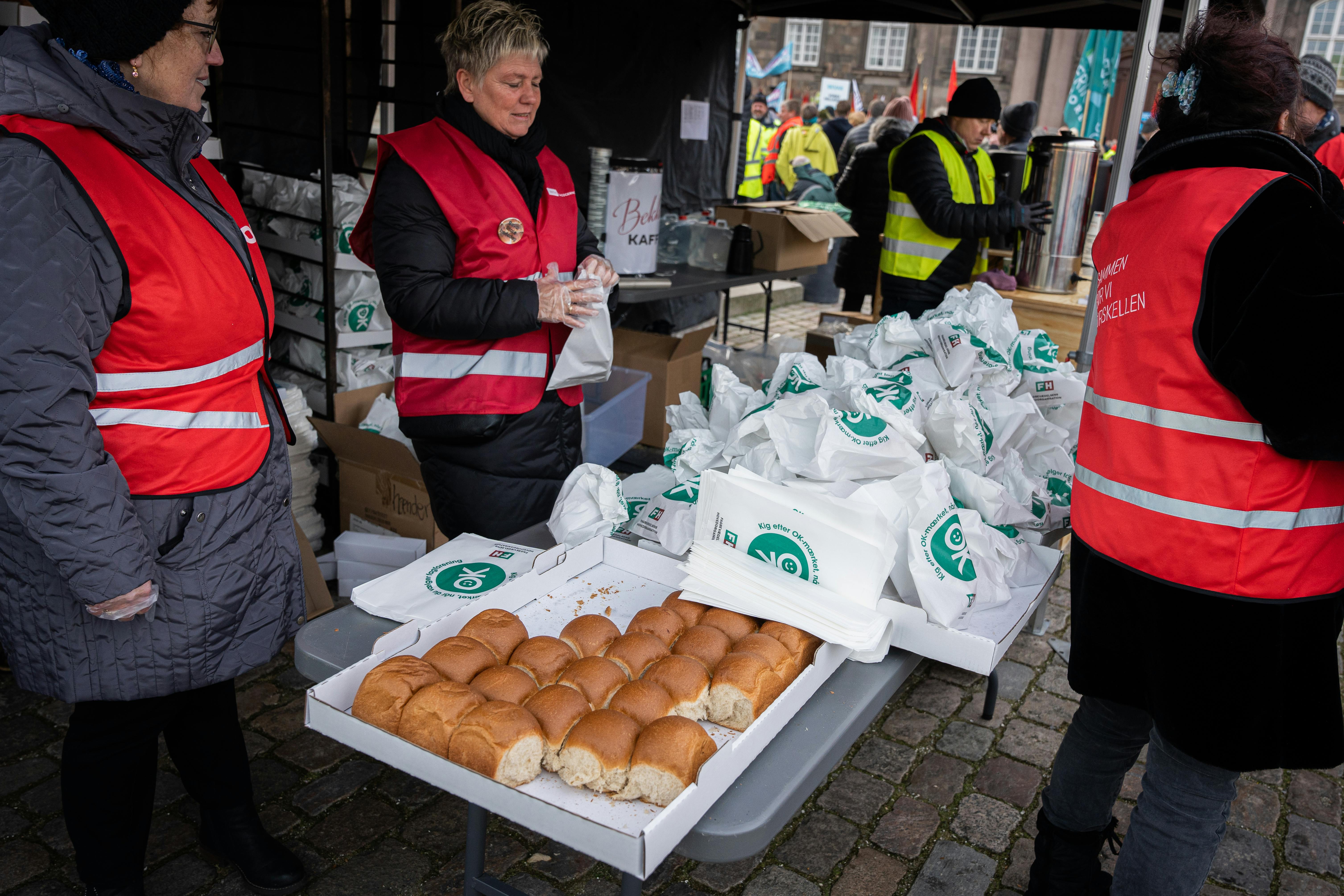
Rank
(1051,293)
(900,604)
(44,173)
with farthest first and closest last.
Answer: (1051,293) < (900,604) < (44,173)

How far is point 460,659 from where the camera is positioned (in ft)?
4.83

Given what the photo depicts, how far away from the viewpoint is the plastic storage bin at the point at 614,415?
3736mm

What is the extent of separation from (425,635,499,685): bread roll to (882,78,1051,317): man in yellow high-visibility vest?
3.29 m

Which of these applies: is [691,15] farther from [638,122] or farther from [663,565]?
[663,565]

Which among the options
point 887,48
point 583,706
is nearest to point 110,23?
point 583,706

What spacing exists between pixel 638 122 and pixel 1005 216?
131 inches

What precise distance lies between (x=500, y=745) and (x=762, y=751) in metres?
0.38

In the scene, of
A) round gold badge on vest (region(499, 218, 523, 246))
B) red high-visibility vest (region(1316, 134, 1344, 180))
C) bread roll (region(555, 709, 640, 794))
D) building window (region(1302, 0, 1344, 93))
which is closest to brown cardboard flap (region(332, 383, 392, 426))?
round gold badge on vest (region(499, 218, 523, 246))

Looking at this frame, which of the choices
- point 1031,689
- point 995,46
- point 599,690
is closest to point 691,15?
point 1031,689

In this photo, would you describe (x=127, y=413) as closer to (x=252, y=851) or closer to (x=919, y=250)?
(x=252, y=851)

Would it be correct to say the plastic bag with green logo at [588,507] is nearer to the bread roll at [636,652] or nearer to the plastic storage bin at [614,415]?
the bread roll at [636,652]

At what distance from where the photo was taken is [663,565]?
1881mm

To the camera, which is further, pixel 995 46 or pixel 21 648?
pixel 995 46

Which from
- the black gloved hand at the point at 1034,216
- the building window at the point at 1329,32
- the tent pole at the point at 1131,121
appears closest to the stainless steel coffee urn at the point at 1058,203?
the black gloved hand at the point at 1034,216
